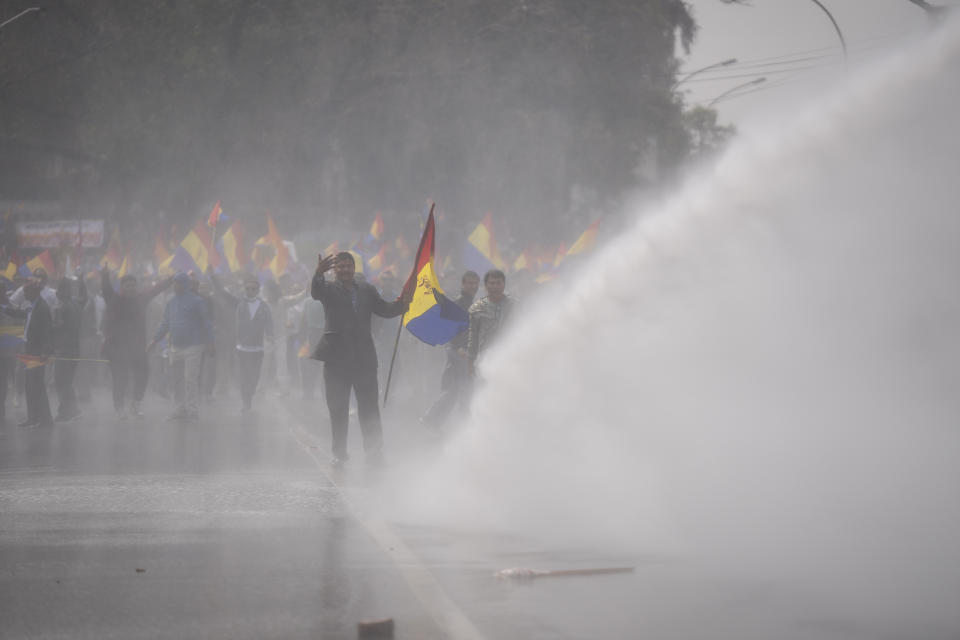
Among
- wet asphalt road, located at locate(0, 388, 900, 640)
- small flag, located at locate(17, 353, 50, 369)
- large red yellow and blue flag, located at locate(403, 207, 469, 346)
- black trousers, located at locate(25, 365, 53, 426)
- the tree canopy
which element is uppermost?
the tree canopy

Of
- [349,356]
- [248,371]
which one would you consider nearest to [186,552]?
[349,356]

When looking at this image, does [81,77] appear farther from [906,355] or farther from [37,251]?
[906,355]

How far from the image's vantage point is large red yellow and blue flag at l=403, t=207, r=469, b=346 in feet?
39.1

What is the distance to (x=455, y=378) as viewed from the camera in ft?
46.9

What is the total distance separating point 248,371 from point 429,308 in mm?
8079

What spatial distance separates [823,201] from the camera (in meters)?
11.1

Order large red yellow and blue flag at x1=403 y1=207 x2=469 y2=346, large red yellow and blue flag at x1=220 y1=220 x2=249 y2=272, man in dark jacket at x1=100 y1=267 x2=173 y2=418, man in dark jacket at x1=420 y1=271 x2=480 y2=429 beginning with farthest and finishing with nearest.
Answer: large red yellow and blue flag at x1=220 y1=220 x2=249 y2=272, man in dark jacket at x1=100 y1=267 x2=173 y2=418, man in dark jacket at x1=420 y1=271 x2=480 y2=429, large red yellow and blue flag at x1=403 y1=207 x2=469 y2=346

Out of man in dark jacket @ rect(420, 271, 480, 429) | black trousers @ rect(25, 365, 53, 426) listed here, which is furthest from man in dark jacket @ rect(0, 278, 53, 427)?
man in dark jacket @ rect(420, 271, 480, 429)

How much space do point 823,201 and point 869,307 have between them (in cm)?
810

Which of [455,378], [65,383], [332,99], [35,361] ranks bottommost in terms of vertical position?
[65,383]

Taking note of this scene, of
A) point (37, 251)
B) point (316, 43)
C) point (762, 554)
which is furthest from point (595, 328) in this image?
point (37, 251)

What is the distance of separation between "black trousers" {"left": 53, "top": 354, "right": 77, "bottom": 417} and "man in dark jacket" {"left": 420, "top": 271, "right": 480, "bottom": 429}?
5.98m

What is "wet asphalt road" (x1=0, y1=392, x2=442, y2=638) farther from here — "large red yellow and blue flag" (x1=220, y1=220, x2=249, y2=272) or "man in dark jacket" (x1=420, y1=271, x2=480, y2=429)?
"large red yellow and blue flag" (x1=220, y1=220, x2=249, y2=272)

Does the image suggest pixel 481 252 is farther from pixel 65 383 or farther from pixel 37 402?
pixel 37 402
